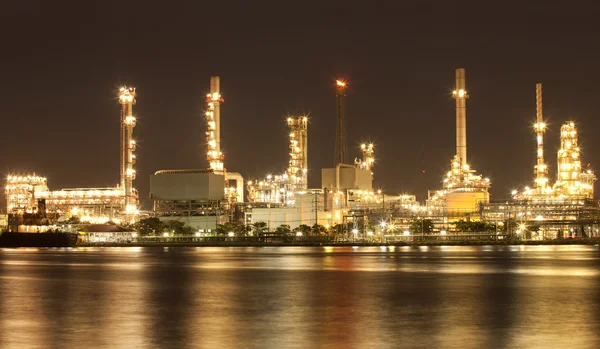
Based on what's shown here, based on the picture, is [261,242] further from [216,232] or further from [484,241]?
[484,241]

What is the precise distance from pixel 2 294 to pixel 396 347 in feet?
57.5

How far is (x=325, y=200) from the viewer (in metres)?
123

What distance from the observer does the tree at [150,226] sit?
401 feet

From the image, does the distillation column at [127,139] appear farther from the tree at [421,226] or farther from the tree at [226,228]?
the tree at [421,226]

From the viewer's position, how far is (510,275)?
38.3 m

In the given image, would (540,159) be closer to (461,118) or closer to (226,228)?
(461,118)

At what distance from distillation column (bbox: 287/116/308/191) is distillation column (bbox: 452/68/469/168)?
22570 mm

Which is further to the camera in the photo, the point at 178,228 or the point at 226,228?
the point at 178,228

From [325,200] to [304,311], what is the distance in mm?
100390

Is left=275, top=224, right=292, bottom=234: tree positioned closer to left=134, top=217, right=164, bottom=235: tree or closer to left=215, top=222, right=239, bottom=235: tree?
left=215, top=222, right=239, bottom=235: tree

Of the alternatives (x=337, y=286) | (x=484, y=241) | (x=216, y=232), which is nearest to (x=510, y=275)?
(x=337, y=286)

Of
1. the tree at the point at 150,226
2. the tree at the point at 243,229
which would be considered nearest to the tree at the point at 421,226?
the tree at the point at 243,229

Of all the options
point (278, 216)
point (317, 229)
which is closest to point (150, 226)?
point (278, 216)

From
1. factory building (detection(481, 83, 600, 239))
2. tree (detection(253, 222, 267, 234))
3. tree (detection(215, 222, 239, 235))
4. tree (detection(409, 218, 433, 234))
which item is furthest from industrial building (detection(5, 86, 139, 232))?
factory building (detection(481, 83, 600, 239))
